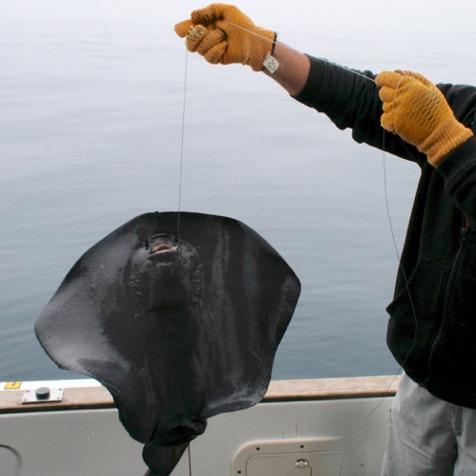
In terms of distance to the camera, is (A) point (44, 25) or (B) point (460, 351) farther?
(A) point (44, 25)

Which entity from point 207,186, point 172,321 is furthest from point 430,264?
point 207,186

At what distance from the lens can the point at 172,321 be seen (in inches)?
50.1

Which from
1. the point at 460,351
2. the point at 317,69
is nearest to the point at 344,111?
the point at 317,69

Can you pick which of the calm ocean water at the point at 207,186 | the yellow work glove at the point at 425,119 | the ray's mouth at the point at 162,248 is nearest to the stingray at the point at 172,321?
the ray's mouth at the point at 162,248

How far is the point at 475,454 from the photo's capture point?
1.33 m

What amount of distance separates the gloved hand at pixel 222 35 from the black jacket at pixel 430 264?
18cm

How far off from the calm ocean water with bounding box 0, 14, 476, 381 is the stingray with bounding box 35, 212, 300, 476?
81 centimetres

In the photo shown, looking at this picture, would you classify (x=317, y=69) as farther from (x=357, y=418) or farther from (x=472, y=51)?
(x=472, y=51)

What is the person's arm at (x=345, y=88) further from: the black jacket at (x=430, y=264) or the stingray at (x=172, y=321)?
the stingray at (x=172, y=321)

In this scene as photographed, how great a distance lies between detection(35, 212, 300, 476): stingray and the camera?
120 centimetres

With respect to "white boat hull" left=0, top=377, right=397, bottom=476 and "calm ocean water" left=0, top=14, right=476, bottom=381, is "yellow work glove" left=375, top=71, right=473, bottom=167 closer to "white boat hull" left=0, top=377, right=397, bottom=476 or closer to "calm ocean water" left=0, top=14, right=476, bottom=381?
"calm ocean water" left=0, top=14, right=476, bottom=381

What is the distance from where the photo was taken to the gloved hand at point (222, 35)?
1.31m

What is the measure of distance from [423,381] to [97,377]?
0.72 meters

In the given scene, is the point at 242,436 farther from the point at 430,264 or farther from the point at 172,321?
the point at 430,264
